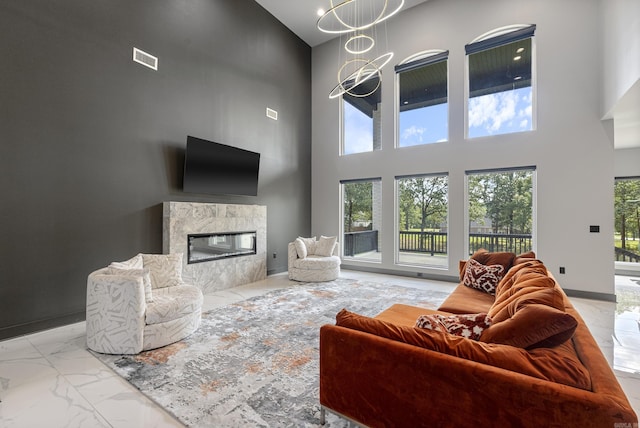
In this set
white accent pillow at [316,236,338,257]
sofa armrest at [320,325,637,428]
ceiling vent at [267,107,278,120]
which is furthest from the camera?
ceiling vent at [267,107,278,120]

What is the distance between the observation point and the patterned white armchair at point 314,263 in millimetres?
5742

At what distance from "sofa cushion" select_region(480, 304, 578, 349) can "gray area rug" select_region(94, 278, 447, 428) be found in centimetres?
116

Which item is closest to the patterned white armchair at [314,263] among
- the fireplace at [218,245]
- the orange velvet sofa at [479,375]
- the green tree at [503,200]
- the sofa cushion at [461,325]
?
the fireplace at [218,245]

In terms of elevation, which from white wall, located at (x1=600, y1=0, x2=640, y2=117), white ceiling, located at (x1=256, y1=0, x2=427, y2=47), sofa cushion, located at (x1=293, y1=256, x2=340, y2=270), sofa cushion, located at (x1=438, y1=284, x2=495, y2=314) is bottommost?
sofa cushion, located at (x1=293, y1=256, x2=340, y2=270)

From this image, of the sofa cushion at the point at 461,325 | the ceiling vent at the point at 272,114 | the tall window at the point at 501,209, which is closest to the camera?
the sofa cushion at the point at 461,325

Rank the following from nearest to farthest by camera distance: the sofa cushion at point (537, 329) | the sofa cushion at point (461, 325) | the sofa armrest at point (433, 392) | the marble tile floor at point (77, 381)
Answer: the sofa armrest at point (433, 392)
the sofa cushion at point (537, 329)
the sofa cushion at point (461, 325)
the marble tile floor at point (77, 381)

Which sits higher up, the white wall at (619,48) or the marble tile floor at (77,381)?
the white wall at (619,48)

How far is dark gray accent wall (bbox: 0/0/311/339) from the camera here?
3.13m

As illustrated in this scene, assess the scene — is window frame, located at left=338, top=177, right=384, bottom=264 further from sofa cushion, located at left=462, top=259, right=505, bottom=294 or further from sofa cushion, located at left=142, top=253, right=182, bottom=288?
sofa cushion, located at left=142, top=253, right=182, bottom=288

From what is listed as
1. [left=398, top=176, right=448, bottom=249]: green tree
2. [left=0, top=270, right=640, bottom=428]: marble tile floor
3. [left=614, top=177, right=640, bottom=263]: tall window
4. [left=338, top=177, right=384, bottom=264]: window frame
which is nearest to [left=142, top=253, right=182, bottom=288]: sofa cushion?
[left=0, top=270, right=640, bottom=428]: marble tile floor

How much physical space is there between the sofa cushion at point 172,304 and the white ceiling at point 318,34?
18.5 feet

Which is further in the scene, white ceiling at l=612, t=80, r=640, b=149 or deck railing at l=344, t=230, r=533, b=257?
deck railing at l=344, t=230, r=533, b=257

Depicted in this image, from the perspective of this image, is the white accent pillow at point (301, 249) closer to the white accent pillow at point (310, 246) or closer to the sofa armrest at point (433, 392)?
the white accent pillow at point (310, 246)

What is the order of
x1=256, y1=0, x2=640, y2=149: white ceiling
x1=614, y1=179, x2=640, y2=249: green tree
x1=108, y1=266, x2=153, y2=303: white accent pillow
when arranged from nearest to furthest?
x1=108, y1=266, x2=153, y2=303: white accent pillow < x1=256, y1=0, x2=640, y2=149: white ceiling < x1=614, y1=179, x2=640, y2=249: green tree
